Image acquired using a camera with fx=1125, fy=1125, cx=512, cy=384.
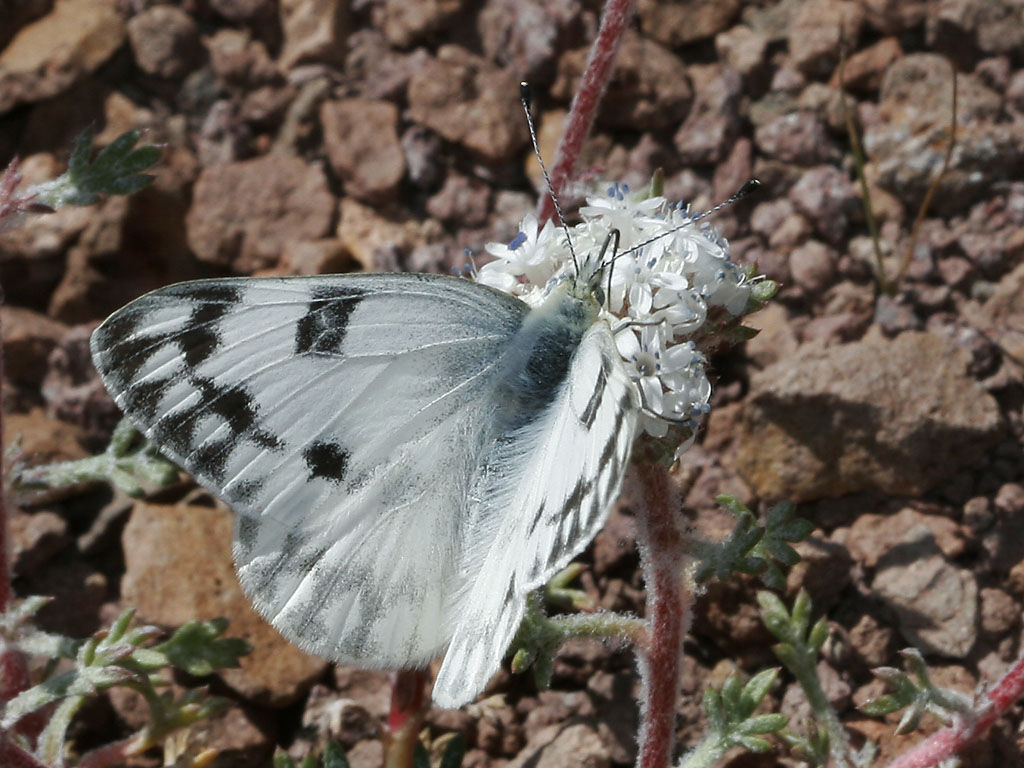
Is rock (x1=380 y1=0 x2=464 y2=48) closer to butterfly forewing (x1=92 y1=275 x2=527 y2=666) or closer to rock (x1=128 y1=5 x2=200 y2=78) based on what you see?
rock (x1=128 y1=5 x2=200 y2=78)

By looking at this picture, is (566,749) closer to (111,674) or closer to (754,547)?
(754,547)

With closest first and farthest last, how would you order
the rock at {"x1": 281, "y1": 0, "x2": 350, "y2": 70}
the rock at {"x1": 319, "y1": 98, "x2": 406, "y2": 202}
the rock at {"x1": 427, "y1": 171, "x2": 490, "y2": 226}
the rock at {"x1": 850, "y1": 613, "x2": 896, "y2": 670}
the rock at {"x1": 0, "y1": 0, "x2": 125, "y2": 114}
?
the rock at {"x1": 850, "y1": 613, "x2": 896, "y2": 670}, the rock at {"x1": 427, "y1": 171, "x2": 490, "y2": 226}, the rock at {"x1": 319, "y1": 98, "x2": 406, "y2": 202}, the rock at {"x1": 0, "y1": 0, "x2": 125, "y2": 114}, the rock at {"x1": 281, "y1": 0, "x2": 350, "y2": 70}

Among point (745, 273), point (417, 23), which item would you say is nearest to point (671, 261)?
point (745, 273)

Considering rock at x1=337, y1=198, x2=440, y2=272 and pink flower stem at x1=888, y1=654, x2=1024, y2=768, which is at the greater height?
rock at x1=337, y1=198, x2=440, y2=272

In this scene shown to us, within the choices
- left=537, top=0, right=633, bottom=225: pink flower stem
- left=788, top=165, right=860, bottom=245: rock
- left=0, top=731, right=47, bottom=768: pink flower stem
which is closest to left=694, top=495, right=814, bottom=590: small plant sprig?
left=537, top=0, right=633, bottom=225: pink flower stem

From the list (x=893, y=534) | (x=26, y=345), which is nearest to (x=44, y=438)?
(x=26, y=345)

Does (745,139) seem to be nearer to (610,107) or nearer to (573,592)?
(610,107)
